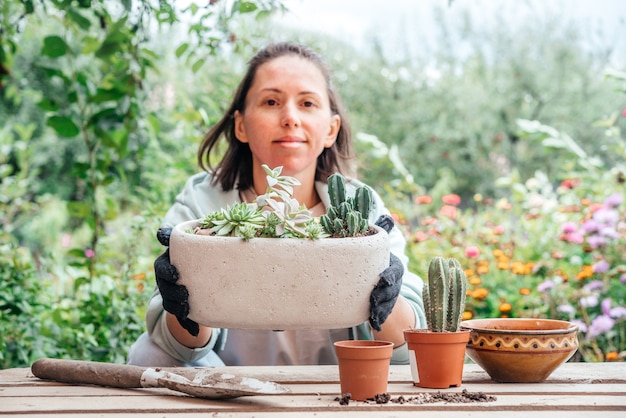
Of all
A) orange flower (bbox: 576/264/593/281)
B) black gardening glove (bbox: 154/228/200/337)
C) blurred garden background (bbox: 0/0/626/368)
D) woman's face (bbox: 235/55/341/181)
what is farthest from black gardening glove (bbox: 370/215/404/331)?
orange flower (bbox: 576/264/593/281)

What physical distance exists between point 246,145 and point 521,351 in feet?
3.59

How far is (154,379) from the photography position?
1.18 metres

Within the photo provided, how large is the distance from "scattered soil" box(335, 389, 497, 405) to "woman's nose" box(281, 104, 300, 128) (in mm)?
782

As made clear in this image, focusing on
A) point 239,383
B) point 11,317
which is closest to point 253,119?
point 239,383

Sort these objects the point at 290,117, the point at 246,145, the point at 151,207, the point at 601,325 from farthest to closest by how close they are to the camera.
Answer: the point at 601,325, the point at 151,207, the point at 246,145, the point at 290,117

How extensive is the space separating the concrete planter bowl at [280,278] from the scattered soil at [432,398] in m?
0.13

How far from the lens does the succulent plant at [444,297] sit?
1.20 metres

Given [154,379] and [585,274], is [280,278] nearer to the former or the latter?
[154,379]

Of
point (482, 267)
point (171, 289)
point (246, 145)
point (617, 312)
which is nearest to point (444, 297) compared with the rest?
point (171, 289)

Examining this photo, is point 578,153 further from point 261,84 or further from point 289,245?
point 289,245

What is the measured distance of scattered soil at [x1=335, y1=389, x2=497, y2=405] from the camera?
3.56ft

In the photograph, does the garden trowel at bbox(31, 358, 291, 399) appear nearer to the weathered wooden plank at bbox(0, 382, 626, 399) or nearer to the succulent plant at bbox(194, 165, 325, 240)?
the weathered wooden plank at bbox(0, 382, 626, 399)

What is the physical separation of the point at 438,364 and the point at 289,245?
0.35 metres

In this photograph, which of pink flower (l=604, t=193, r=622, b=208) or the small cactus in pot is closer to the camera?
the small cactus in pot
